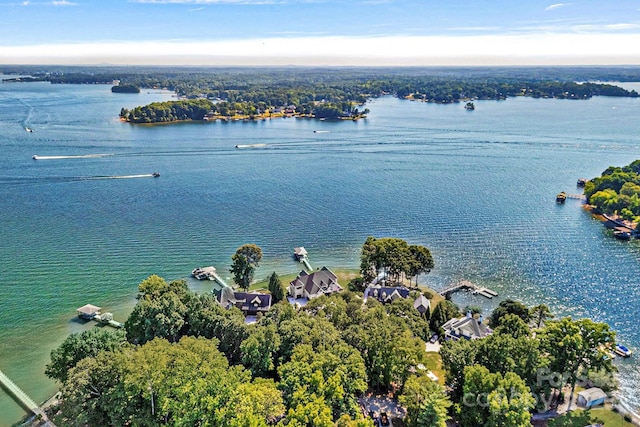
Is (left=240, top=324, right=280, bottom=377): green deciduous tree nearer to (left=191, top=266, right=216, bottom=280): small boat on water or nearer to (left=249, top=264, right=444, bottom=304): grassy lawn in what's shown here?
(left=249, top=264, right=444, bottom=304): grassy lawn

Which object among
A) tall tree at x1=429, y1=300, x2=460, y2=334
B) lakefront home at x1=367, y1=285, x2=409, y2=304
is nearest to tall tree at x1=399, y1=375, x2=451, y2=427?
tall tree at x1=429, y1=300, x2=460, y2=334

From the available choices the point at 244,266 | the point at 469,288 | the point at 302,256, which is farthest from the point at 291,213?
the point at 469,288

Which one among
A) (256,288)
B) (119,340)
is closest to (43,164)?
(256,288)

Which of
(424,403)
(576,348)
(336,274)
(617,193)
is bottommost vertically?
(336,274)

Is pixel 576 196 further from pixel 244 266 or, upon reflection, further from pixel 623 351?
pixel 244 266

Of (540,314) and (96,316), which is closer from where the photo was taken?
(540,314)

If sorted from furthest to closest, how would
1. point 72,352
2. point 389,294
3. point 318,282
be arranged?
point 318,282
point 389,294
point 72,352

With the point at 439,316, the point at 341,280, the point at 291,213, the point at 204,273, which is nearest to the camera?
the point at 439,316

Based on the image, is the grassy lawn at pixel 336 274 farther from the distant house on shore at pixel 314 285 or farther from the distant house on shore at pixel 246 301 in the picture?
the distant house on shore at pixel 246 301

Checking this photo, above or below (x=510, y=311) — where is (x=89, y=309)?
below
